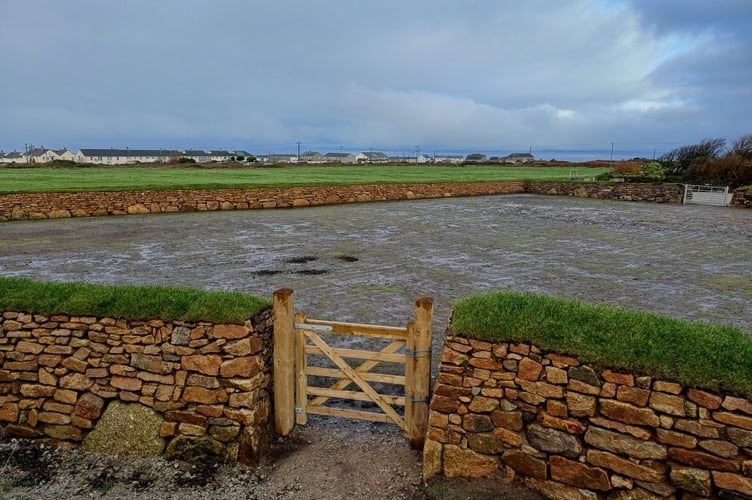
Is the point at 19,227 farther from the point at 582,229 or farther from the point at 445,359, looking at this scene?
the point at 582,229

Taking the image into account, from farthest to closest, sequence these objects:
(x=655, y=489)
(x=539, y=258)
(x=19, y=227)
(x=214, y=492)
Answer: (x=19, y=227) < (x=539, y=258) < (x=214, y=492) < (x=655, y=489)

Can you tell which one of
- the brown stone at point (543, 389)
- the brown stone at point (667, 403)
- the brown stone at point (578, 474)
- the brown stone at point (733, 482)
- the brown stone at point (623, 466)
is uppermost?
the brown stone at point (667, 403)

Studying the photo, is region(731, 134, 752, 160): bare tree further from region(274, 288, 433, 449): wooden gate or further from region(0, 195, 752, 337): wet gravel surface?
region(274, 288, 433, 449): wooden gate

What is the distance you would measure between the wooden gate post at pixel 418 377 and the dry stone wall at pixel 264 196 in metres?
20.3

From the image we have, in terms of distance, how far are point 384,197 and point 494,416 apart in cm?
2550

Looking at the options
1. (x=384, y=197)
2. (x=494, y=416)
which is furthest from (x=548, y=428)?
(x=384, y=197)

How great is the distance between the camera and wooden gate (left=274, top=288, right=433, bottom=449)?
197 inches

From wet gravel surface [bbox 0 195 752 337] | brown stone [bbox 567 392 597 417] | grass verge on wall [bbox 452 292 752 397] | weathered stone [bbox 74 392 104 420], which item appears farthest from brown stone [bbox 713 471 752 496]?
weathered stone [bbox 74 392 104 420]

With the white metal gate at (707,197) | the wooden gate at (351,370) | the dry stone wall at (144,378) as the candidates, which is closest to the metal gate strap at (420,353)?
the wooden gate at (351,370)

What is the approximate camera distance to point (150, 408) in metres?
5.14

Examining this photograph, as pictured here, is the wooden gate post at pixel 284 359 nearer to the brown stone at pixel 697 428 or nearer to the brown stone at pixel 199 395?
the brown stone at pixel 199 395

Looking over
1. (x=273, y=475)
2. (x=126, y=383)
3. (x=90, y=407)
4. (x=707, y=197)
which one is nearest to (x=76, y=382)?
(x=90, y=407)

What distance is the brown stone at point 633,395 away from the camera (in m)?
4.00

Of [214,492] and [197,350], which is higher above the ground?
[197,350]
